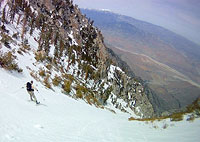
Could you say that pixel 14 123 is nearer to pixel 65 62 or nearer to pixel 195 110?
pixel 195 110

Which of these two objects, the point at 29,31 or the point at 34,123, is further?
the point at 29,31

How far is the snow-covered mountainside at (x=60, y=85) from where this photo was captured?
7.64 meters

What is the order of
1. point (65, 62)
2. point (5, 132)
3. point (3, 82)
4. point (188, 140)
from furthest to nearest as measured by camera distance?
1. point (65, 62)
2. point (3, 82)
3. point (188, 140)
4. point (5, 132)

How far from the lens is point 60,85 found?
901 inches

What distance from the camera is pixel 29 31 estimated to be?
36.9 metres

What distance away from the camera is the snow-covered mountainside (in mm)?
7637

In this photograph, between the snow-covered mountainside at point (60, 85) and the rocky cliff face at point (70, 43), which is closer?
the snow-covered mountainside at point (60, 85)

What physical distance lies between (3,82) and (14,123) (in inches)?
256

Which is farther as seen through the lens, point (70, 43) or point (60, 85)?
point (70, 43)

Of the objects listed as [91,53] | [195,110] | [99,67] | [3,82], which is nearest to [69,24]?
[91,53]

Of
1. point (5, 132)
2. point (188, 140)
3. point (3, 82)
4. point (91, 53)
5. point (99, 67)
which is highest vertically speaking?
point (188, 140)

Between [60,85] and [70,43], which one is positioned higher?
[70,43]

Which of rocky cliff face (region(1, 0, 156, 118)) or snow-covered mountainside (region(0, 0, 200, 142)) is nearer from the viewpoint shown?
snow-covered mountainside (region(0, 0, 200, 142))

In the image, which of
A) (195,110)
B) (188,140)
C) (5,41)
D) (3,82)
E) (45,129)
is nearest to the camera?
(188,140)
